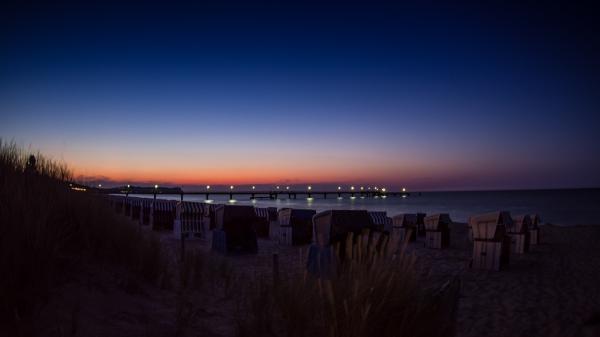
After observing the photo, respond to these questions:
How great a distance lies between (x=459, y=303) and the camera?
6449 millimetres

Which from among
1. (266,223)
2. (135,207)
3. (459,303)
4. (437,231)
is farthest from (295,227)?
(135,207)

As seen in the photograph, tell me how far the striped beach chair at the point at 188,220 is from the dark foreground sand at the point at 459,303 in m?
4.79

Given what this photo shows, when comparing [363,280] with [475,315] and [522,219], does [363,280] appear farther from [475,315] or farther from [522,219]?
[522,219]

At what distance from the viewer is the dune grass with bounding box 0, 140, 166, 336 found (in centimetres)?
289

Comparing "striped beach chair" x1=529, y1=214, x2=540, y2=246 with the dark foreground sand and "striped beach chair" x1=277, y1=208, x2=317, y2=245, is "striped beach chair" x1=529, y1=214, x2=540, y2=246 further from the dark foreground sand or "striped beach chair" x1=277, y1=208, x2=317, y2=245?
"striped beach chair" x1=277, y1=208, x2=317, y2=245

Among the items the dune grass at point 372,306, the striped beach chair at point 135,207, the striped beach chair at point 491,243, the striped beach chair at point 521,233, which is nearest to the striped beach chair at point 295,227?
the striped beach chair at point 491,243

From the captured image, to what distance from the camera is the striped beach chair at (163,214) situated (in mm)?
17719

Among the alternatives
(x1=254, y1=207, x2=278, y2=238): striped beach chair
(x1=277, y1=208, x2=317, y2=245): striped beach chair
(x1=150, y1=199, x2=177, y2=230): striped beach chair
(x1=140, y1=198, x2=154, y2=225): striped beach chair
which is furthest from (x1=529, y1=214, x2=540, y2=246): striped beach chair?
(x1=140, y1=198, x2=154, y2=225): striped beach chair

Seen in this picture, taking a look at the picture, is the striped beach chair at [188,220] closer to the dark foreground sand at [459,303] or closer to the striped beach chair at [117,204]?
the striped beach chair at [117,204]

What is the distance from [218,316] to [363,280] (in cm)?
187

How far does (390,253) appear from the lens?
3035mm

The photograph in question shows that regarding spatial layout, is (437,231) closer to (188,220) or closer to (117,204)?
(188,220)

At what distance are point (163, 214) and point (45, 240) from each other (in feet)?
50.5

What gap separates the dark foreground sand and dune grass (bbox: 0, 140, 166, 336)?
0.63 feet
